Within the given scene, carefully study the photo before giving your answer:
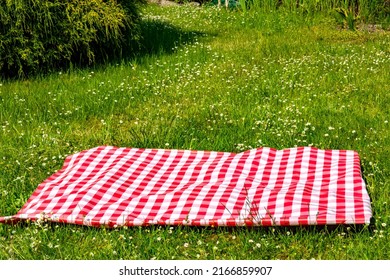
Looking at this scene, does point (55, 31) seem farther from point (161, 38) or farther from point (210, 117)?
point (210, 117)

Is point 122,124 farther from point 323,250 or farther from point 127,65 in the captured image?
point 323,250

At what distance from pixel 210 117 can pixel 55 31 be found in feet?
8.54

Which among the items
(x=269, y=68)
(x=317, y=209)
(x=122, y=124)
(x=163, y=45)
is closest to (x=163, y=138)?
(x=122, y=124)

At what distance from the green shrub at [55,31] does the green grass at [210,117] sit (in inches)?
10.6

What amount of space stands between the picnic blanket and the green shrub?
2.97 meters

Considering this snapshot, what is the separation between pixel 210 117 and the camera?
22.6ft

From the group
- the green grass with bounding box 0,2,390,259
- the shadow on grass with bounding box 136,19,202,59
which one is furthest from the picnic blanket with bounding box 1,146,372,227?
the shadow on grass with bounding box 136,19,202,59

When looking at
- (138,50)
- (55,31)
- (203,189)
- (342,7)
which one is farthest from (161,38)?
(203,189)

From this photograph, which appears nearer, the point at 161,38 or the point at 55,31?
the point at 55,31

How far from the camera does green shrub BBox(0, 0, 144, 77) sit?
27.0ft

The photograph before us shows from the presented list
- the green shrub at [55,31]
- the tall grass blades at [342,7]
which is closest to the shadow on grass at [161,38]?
the green shrub at [55,31]

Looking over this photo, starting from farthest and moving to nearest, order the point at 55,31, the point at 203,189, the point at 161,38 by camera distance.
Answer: the point at 161,38 → the point at 55,31 → the point at 203,189

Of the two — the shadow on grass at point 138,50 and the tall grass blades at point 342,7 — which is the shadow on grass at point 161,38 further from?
the tall grass blades at point 342,7

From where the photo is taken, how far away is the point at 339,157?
5480 mm
